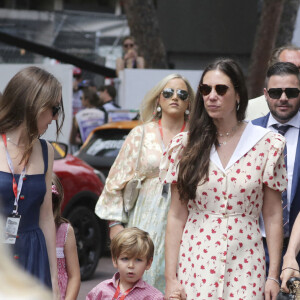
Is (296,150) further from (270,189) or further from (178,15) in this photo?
(178,15)

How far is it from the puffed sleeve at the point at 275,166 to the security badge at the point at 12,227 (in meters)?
1.21

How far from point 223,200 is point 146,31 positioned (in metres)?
15.9

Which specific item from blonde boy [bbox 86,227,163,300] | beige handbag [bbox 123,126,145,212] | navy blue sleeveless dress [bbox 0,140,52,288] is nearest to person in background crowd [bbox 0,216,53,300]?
navy blue sleeveless dress [bbox 0,140,52,288]

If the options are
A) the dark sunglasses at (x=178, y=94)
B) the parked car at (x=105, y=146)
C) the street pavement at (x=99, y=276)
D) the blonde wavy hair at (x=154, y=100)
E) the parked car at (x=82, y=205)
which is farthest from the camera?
the parked car at (x=105, y=146)

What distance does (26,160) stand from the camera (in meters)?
4.46

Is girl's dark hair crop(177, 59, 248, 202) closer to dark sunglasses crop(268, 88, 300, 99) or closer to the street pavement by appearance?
dark sunglasses crop(268, 88, 300, 99)

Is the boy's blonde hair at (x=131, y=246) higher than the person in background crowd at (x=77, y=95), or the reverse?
the boy's blonde hair at (x=131, y=246)

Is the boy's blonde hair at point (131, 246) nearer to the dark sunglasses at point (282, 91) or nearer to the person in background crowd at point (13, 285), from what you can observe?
the dark sunglasses at point (282, 91)

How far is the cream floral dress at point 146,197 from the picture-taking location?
19.3 feet

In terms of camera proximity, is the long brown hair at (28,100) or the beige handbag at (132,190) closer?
the long brown hair at (28,100)

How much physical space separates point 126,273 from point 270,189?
1038mm

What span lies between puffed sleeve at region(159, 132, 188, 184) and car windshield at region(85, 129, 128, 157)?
7535 millimetres

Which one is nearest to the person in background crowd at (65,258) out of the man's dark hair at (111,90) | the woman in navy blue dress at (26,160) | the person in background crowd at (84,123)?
the woman in navy blue dress at (26,160)

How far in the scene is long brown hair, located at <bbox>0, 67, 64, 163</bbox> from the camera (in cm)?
442
